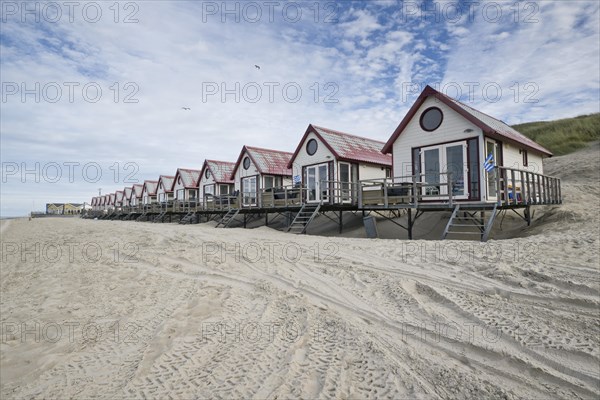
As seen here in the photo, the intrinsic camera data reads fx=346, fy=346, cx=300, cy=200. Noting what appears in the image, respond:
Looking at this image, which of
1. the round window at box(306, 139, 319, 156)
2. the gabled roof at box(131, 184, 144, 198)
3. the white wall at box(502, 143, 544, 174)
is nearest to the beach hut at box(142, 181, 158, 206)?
the gabled roof at box(131, 184, 144, 198)

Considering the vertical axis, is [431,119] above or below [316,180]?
above

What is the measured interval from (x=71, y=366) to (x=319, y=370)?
100 inches

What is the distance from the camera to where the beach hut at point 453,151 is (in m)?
13.2

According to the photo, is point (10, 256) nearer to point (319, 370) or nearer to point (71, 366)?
point (71, 366)

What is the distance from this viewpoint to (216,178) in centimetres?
3216

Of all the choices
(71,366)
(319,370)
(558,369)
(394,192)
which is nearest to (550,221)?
(394,192)

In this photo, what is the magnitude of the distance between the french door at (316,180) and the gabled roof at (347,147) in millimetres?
1252

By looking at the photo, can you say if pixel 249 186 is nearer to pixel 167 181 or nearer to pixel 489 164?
pixel 489 164

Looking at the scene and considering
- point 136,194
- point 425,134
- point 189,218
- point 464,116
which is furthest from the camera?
point 136,194

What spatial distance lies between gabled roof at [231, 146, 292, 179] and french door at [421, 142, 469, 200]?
12222 mm

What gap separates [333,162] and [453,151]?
24.0 ft

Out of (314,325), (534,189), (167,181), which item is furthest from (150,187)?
(314,325)

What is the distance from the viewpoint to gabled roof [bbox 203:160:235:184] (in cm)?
3225

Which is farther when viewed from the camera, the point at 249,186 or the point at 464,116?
the point at 249,186
